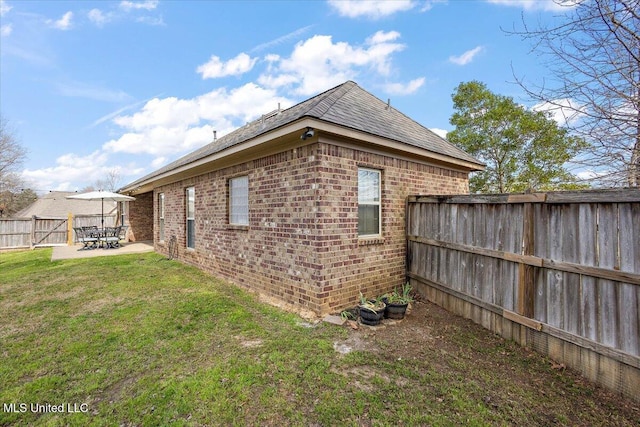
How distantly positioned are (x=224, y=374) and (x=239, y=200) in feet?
15.2

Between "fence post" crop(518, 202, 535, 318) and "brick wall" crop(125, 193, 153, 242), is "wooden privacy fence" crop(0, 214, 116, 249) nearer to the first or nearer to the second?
"brick wall" crop(125, 193, 153, 242)

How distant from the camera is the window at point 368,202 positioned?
18.5ft

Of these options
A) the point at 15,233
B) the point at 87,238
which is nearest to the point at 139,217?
the point at 87,238

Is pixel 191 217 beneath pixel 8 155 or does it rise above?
beneath

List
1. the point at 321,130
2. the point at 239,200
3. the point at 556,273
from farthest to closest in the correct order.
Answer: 1. the point at 239,200
2. the point at 321,130
3. the point at 556,273

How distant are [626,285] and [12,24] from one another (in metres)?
13.0

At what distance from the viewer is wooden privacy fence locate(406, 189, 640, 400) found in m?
2.92

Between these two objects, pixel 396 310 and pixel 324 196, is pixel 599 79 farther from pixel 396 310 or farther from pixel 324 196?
pixel 396 310

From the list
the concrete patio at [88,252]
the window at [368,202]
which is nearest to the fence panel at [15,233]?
the concrete patio at [88,252]

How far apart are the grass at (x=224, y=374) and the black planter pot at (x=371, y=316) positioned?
0.41m

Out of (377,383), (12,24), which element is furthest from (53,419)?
(12,24)

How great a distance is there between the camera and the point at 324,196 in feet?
16.0

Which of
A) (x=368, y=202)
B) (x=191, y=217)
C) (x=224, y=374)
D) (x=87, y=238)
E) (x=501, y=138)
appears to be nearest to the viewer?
(x=224, y=374)

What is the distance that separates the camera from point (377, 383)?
10.1ft
